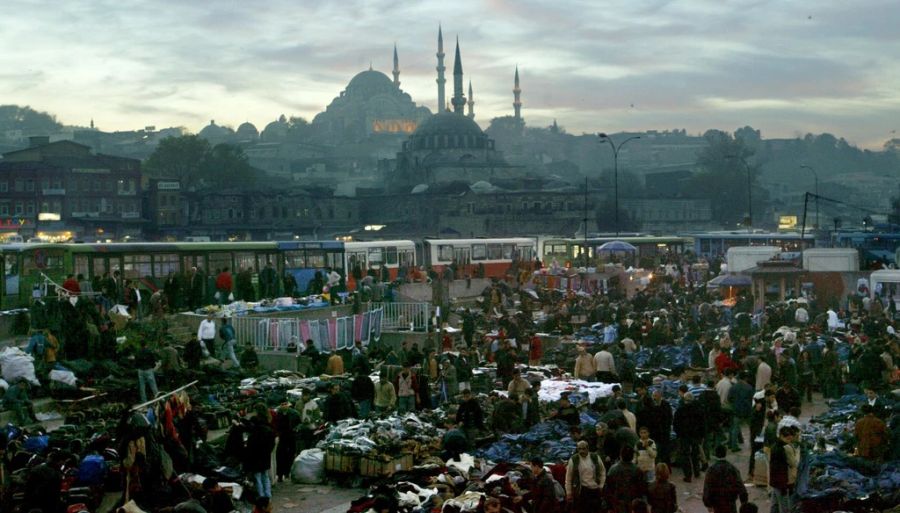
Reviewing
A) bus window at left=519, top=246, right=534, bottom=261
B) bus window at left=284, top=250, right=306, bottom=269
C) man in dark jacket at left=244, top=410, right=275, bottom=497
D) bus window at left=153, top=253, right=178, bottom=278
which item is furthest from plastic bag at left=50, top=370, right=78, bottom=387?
bus window at left=519, top=246, right=534, bottom=261

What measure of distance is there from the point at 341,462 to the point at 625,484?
4524 mm

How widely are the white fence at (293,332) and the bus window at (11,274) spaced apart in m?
5.61

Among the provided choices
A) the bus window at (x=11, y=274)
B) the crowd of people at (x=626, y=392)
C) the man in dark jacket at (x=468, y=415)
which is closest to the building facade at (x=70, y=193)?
the bus window at (x=11, y=274)

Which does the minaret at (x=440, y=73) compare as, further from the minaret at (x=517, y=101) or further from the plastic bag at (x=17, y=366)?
the plastic bag at (x=17, y=366)

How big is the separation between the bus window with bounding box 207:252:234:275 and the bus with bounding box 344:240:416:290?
16.4 feet

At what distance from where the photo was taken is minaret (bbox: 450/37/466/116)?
135250 millimetres

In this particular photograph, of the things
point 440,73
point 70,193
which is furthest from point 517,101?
point 70,193

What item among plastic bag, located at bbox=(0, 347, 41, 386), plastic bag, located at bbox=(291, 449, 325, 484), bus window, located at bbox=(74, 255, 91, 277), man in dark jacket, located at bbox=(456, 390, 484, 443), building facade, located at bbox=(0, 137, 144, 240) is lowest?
plastic bag, located at bbox=(291, 449, 325, 484)

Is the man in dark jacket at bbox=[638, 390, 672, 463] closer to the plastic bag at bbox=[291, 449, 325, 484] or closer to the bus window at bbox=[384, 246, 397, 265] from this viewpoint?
the plastic bag at bbox=[291, 449, 325, 484]

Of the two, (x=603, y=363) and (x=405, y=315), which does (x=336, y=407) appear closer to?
(x=603, y=363)

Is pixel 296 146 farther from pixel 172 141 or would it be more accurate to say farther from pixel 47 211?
pixel 47 211

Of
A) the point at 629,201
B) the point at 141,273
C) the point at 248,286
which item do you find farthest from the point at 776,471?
the point at 629,201

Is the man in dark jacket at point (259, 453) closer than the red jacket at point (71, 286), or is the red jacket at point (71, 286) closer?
the man in dark jacket at point (259, 453)

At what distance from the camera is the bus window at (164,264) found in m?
27.7
